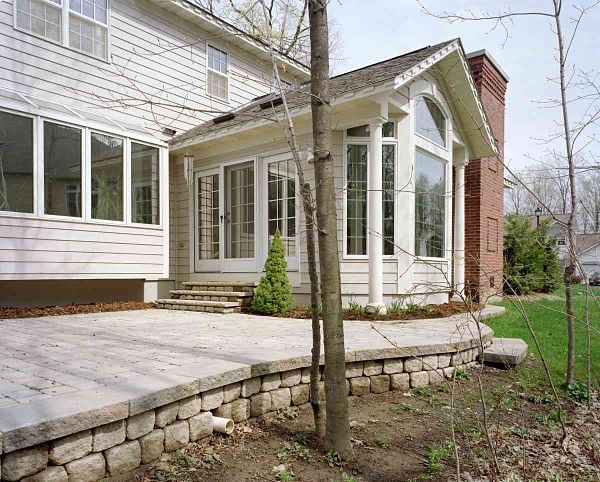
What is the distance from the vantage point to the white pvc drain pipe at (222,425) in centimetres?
254

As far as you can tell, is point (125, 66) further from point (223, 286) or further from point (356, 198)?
point (356, 198)

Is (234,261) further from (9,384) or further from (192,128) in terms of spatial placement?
(9,384)

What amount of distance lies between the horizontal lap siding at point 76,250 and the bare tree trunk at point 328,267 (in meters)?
5.23

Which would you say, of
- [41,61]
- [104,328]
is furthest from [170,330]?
[41,61]

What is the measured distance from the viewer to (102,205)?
6992 mm

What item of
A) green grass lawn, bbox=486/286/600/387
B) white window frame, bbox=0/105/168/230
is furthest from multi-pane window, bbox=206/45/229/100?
green grass lawn, bbox=486/286/600/387

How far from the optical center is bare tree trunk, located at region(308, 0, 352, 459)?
2.45 m

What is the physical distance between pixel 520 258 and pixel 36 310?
1109 centimetres

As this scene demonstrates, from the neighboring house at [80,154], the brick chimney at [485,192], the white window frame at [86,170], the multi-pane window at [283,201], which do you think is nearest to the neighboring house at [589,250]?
the multi-pane window at [283,201]

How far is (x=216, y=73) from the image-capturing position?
31.4ft

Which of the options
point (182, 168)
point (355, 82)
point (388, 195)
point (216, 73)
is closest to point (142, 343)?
point (388, 195)

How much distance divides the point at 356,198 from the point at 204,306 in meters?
2.87

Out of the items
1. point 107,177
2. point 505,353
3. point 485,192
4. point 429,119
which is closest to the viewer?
point 505,353

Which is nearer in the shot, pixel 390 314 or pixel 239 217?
pixel 390 314
